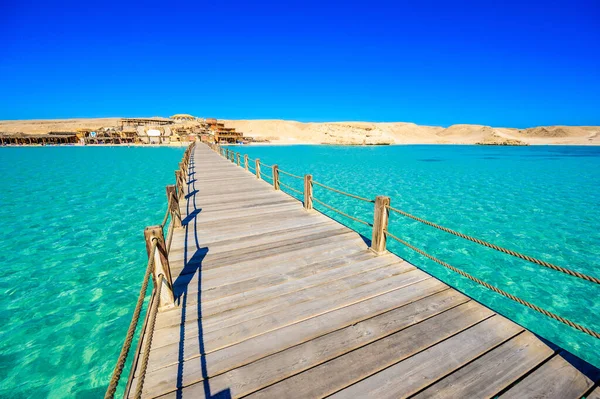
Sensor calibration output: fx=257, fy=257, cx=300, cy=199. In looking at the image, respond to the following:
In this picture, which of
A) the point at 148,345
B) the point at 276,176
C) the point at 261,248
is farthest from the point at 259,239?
the point at 276,176

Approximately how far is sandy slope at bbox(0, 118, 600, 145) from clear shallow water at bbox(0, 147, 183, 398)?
9154 cm

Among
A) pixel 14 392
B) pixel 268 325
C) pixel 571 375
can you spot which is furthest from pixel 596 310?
pixel 14 392

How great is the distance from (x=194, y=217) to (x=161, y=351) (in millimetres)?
5402

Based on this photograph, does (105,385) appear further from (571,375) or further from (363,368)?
(571,375)


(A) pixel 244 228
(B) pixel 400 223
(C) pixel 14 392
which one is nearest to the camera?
(C) pixel 14 392

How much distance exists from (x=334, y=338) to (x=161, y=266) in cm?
253

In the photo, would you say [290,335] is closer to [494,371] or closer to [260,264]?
[260,264]

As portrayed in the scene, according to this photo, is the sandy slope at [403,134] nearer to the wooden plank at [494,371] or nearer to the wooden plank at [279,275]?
the wooden plank at [279,275]

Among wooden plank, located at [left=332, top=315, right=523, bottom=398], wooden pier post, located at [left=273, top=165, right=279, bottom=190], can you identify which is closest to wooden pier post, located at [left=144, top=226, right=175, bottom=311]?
wooden plank, located at [left=332, top=315, right=523, bottom=398]

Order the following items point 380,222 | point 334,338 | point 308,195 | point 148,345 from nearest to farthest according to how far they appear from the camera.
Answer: point 148,345 < point 334,338 < point 380,222 < point 308,195

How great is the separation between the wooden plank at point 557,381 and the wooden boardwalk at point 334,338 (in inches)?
0.4

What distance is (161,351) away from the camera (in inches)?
118

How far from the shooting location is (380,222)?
5.17 metres

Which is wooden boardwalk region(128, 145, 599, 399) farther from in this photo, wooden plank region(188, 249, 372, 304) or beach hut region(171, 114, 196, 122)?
beach hut region(171, 114, 196, 122)
